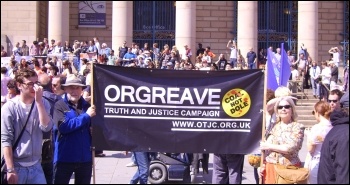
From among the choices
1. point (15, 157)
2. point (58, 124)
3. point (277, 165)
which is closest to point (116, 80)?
point (58, 124)

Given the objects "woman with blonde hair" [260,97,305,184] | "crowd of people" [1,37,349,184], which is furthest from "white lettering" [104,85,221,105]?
"woman with blonde hair" [260,97,305,184]

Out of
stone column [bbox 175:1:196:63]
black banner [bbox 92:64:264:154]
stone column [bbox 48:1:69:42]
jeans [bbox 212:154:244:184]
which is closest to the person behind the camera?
black banner [bbox 92:64:264:154]

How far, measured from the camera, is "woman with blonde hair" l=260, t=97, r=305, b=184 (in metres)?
7.59

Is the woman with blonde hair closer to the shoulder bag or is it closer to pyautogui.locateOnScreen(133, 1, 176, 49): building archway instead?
the shoulder bag

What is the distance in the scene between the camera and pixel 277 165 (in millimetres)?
7613

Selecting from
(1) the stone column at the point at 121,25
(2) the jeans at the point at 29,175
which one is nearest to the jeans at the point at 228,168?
(2) the jeans at the point at 29,175

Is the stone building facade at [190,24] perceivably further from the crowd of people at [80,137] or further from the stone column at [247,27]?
the crowd of people at [80,137]

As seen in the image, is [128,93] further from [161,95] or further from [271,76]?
[271,76]

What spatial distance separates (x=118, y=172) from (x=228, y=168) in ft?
13.1

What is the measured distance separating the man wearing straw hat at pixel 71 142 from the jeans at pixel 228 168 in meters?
2.09

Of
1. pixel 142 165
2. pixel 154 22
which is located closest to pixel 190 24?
pixel 154 22

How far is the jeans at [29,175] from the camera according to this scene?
6879 mm

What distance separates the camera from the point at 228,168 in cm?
912

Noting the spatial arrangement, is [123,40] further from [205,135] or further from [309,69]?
[205,135]
